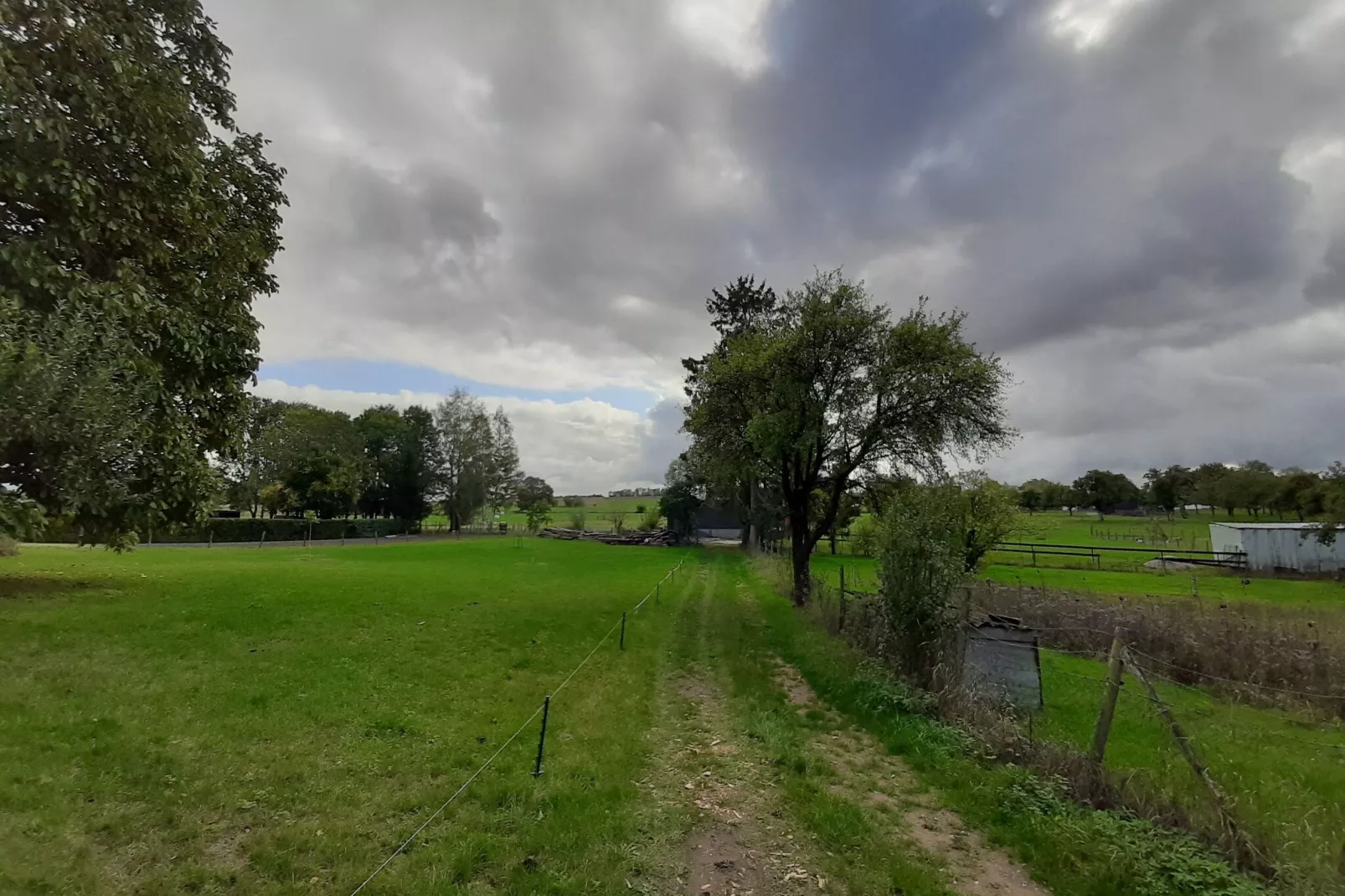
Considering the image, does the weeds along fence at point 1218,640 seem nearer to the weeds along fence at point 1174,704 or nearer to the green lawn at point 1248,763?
the weeds along fence at point 1174,704

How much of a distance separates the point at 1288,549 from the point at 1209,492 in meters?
72.9

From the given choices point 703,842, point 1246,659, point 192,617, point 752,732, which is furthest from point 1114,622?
point 192,617

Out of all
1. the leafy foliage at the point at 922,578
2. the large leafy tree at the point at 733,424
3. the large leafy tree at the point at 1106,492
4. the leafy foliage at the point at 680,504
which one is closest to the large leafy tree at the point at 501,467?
the leafy foliage at the point at 680,504

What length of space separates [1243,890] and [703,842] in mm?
4786

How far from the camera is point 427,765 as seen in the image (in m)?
7.68

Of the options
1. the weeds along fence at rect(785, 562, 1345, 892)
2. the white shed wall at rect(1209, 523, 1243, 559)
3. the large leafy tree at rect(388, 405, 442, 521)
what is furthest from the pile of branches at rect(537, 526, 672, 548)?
the white shed wall at rect(1209, 523, 1243, 559)

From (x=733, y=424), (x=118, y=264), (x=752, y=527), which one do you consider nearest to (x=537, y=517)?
(x=752, y=527)

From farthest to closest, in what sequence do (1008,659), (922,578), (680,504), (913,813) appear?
(680,504) → (1008,659) → (922,578) → (913,813)

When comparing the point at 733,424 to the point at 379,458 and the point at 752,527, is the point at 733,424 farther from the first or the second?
the point at 379,458

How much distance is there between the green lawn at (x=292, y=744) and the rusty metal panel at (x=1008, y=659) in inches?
254

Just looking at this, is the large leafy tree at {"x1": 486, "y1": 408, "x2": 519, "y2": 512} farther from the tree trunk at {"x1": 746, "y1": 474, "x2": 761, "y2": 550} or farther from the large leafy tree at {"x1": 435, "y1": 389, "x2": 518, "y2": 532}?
the tree trunk at {"x1": 746, "y1": 474, "x2": 761, "y2": 550}

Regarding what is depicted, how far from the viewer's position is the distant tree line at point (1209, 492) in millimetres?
52719

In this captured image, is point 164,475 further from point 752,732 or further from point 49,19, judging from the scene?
point 752,732

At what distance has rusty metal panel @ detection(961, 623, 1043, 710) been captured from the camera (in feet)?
37.6
